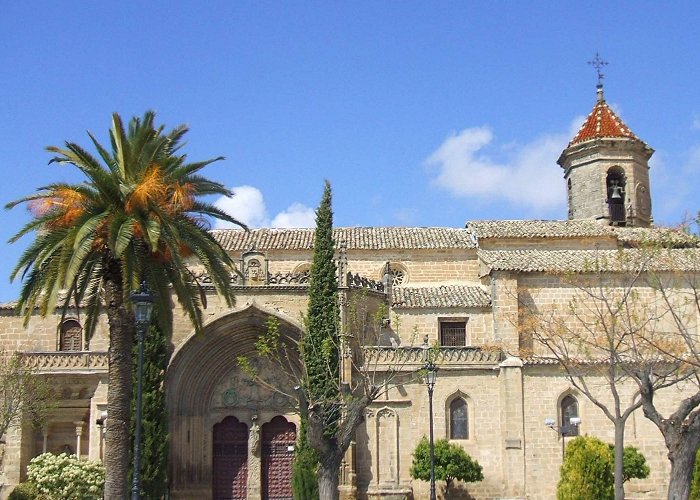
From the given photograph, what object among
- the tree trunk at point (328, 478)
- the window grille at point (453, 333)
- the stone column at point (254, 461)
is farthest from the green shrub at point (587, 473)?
the stone column at point (254, 461)

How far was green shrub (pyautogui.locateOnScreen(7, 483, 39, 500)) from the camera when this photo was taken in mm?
27391

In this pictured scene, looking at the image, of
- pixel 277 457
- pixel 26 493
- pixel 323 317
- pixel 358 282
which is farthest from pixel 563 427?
pixel 26 493

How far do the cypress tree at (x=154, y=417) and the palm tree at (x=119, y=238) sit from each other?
845 centimetres

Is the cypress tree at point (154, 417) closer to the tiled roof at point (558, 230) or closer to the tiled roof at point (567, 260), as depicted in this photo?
the tiled roof at point (567, 260)

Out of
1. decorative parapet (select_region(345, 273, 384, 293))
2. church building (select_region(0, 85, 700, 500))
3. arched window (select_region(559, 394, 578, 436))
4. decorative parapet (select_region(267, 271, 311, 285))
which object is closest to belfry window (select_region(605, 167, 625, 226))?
church building (select_region(0, 85, 700, 500))

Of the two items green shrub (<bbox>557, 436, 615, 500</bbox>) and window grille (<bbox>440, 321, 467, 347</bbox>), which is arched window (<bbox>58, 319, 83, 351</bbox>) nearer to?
window grille (<bbox>440, 321, 467, 347</bbox>)

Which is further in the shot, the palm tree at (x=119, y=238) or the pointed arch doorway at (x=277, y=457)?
the pointed arch doorway at (x=277, y=457)

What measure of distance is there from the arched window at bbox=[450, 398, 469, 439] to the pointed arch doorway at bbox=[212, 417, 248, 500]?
303 inches

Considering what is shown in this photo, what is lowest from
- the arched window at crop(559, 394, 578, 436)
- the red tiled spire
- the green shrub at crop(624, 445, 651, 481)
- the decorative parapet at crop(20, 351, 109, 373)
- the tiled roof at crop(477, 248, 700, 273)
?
the green shrub at crop(624, 445, 651, 481)

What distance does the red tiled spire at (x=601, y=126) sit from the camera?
140 ft

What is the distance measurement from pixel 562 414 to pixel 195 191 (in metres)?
16.9

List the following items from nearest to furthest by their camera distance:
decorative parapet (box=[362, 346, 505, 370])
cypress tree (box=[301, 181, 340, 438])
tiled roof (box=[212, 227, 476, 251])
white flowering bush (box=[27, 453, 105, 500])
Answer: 1. white flowering bush (box=[27, 453, 105, 500])
2. cypress tree (box=[301, 181, 340, 438])
3. decorative parapet (box=[362, 346, 505, 370])
4. tiled roof (box=[212, 227, 476, 251])

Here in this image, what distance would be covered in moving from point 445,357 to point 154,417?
398 inches

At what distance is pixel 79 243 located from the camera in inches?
739
